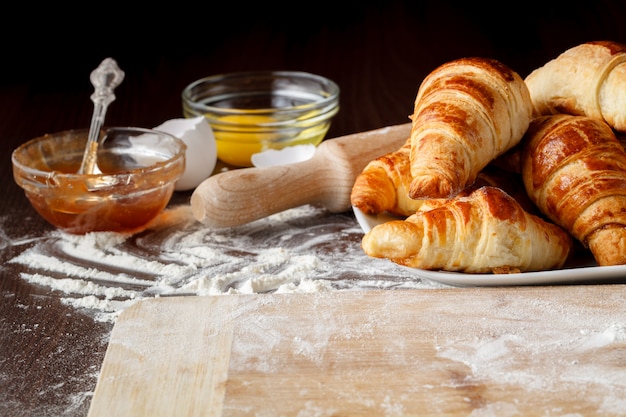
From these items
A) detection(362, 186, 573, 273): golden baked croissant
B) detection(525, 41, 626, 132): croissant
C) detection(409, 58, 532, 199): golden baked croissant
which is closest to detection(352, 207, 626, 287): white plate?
detection(362, 186, 573, 273): golden baked croissant

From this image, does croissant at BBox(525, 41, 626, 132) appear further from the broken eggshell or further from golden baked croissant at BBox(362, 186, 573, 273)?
the broken eggshell

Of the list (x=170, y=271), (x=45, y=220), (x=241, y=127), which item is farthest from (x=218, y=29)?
(x=170, y=271)

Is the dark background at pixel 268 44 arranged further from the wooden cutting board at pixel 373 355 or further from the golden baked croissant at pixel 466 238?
the wooden cutting board at pixel 373 355

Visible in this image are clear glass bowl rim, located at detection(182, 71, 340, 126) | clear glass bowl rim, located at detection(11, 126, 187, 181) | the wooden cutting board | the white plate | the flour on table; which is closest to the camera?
the wooden cutting board

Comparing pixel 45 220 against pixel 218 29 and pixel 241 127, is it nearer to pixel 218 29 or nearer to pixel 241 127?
pixel 241 127

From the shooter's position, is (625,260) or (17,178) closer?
(625,260)

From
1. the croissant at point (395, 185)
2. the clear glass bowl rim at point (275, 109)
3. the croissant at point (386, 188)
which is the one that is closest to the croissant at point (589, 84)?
the croissant at point (395, 185)
